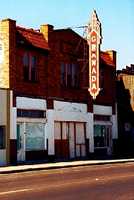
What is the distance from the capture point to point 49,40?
143 ft

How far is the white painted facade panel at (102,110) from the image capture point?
165 feet

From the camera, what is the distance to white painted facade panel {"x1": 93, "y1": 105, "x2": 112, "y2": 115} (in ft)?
165

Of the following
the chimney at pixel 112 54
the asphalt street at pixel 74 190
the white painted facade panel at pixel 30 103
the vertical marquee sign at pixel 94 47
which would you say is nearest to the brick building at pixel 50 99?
the white painted facade panel at pixel 30 103

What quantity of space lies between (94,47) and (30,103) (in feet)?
25.8

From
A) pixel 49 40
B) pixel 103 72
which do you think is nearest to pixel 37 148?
pixel 49 40

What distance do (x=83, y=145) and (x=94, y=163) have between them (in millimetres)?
8653

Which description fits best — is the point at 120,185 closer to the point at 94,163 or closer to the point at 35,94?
the point at 94,163

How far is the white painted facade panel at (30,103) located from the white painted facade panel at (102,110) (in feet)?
28.2

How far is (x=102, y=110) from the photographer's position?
5138cm

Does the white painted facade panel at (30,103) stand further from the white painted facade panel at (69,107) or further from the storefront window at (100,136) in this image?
the storefront window at (100,136)

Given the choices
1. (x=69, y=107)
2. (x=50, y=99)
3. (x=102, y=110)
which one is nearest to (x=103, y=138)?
(x=102, y=110)

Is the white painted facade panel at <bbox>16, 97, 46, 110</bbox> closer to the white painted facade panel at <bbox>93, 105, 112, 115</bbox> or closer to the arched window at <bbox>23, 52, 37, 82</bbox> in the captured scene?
the arched window at <bbox>23, 52, 37, 82</bbox>

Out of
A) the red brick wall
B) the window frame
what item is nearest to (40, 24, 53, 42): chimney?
the red brick wall

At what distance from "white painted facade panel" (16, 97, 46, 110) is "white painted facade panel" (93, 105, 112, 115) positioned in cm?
858
